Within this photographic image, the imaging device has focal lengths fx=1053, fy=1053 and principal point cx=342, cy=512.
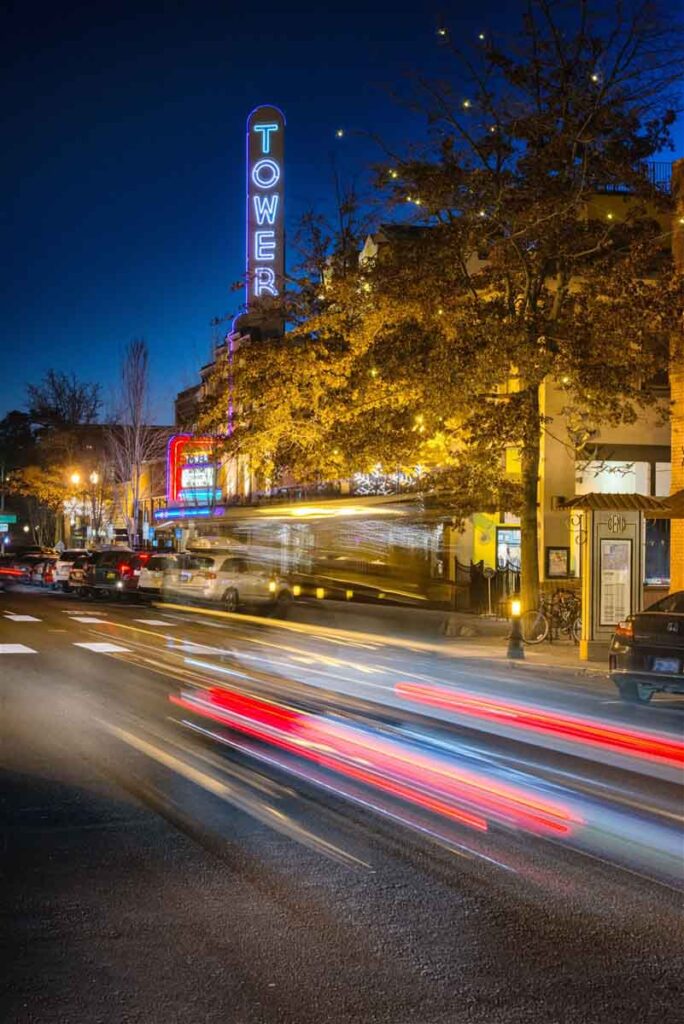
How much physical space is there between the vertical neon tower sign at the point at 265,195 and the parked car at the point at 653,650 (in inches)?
1303

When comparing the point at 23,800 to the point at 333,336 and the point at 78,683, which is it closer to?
the point at 78,683

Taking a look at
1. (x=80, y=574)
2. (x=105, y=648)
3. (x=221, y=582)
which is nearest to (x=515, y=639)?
(x=105, y=648)

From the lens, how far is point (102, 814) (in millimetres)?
7398

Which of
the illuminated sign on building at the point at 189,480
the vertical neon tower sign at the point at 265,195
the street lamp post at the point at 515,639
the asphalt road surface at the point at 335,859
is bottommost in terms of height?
the asphalt road surface at the point at 335,859

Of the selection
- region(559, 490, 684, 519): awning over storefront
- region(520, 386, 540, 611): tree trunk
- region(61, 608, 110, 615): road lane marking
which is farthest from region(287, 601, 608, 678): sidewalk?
region(61, 608, 110, 615): road lane marking

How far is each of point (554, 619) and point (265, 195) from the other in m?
29.1

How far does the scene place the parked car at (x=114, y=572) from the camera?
119 ft

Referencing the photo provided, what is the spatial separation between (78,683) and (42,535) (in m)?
75.7

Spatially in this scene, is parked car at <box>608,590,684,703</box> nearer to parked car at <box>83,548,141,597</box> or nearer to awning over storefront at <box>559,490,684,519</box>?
awning over storefront at <box>559,490,684,519</box>

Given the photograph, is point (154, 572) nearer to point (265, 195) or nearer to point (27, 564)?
point (265, 195)

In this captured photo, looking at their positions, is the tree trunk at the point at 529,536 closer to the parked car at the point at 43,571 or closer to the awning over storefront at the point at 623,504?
the awning over storefront at the point at 623,504

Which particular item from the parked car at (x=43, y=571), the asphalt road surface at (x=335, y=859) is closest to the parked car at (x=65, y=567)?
the parked car at (x=43, y=571)

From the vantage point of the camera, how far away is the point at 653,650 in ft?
44.0

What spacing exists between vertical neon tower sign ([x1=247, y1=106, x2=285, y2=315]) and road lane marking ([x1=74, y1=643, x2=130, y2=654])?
27281mm
